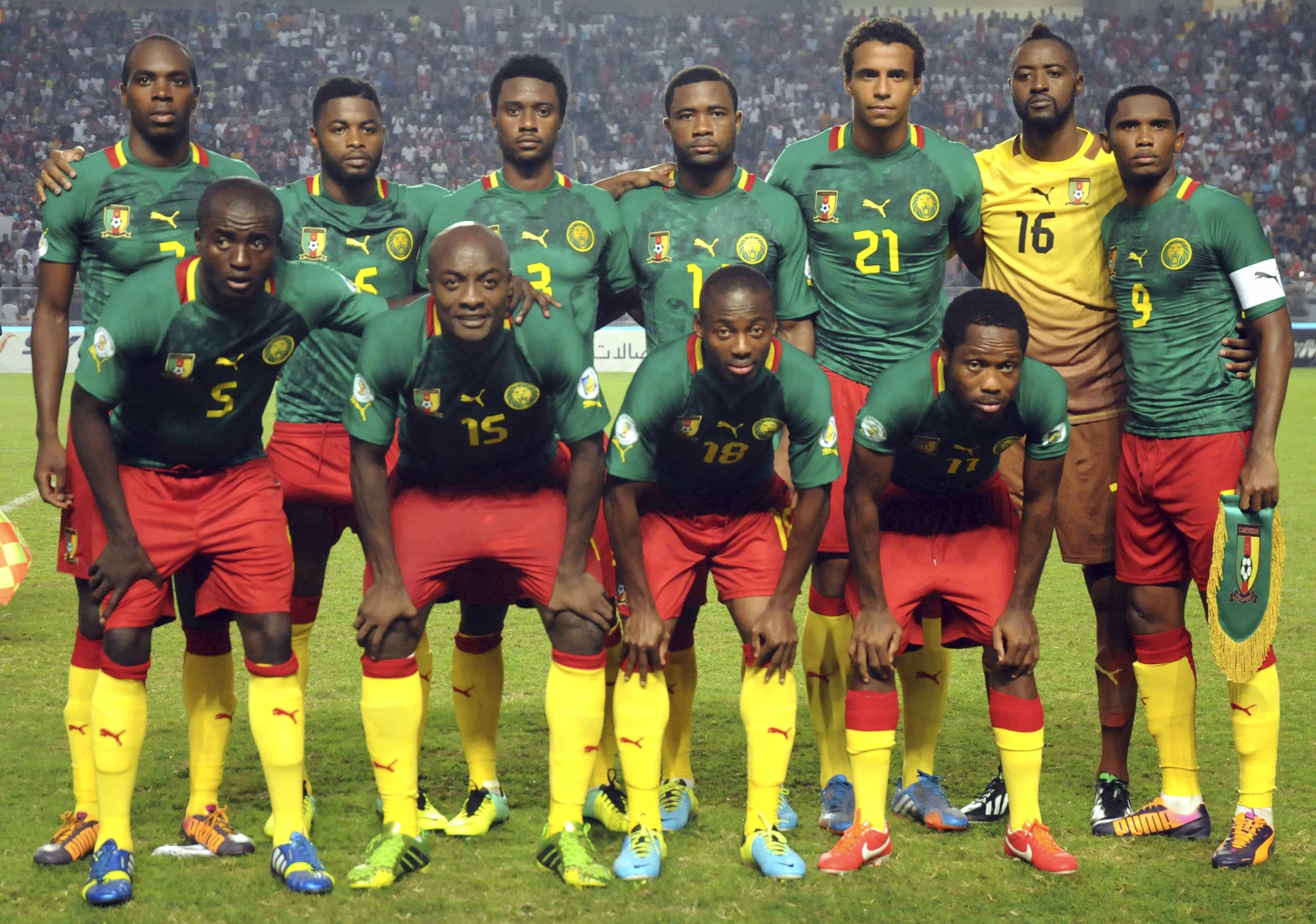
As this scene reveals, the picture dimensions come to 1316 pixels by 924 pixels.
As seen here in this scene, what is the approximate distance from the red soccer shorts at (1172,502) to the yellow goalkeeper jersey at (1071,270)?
31 centimetres

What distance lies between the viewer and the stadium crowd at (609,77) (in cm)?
3256

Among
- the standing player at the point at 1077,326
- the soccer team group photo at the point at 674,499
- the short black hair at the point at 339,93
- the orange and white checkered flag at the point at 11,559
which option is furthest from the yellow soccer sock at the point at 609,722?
the orange and white checkered flag at the point at 11,559

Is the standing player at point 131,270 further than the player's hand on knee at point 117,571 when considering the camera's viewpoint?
Yes

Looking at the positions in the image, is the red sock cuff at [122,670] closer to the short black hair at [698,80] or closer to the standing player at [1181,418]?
the short black hair at [698,80]

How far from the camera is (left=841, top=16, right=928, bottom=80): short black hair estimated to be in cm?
510

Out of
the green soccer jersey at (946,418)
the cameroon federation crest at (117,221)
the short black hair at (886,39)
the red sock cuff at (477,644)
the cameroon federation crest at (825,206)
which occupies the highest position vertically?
the short black hair at (886,39)

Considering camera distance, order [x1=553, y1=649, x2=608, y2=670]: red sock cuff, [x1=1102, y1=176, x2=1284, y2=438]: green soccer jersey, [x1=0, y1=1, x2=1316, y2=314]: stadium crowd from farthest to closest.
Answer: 1. [x1=0, y1=1, x2=1316, y2=314]: stadium crowd
2. [x1=1102, y1=176, x2=1284, y2=438]: green soccer jersey
3. [x1=553, y1=649, x2=608, y2=670]: red sock cuff

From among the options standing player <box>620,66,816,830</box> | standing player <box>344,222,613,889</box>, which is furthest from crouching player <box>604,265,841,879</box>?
standing player <box>620,66,816,830</box>

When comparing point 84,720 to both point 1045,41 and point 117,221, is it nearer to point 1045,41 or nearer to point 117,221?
point 117,221

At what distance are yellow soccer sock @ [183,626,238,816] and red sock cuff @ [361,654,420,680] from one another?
67 cm

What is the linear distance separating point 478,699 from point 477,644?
0.64ft

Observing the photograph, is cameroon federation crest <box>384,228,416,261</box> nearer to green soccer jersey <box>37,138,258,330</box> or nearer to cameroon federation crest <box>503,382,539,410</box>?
green soccer jersey <box>37,138,258,330</box>

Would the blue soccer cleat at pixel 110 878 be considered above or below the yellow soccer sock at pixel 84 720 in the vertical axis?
below

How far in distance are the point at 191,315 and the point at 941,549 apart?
8.25 feet
